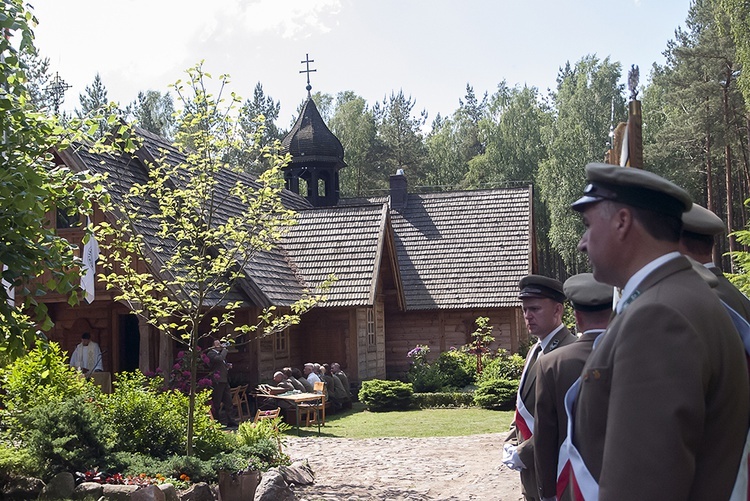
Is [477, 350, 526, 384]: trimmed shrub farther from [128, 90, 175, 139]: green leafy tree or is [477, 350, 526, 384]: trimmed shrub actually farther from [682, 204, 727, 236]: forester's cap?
[128, 90, 175, 139]: green leafy tree

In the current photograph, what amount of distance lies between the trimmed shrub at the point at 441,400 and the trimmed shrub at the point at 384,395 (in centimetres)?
47

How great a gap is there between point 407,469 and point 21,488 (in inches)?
203

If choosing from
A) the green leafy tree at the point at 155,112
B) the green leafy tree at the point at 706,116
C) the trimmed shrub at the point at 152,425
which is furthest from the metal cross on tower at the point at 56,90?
the green leafy tree at the point at 706,116

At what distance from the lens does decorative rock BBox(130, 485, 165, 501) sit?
8.80 meters

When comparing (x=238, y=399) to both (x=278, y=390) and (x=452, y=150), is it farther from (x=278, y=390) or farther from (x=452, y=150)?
(x=452, y=150)

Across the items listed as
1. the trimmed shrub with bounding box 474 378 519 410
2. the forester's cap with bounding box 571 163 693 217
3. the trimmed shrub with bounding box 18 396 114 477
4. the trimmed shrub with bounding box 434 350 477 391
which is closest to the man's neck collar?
the forester's cap with bounding box 571 163 693 217

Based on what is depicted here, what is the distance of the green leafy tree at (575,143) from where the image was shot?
46.7 metres

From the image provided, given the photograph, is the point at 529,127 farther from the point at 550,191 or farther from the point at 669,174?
the point at 669,174

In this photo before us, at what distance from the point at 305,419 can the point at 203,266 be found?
753cm

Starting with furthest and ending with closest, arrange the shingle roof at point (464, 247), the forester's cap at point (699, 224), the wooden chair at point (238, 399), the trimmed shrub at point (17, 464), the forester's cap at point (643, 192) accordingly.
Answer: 1. the shingle roof at point (464, 247)
2. the wooden chair at point (238, 399)
3. the trimmed shrub at point (17, 464)
4. the forester's cap at point (699, 224)
5. the forester's cap at point (643, 192)

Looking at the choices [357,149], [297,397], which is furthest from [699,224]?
[357,149]

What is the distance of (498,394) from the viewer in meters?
19.7

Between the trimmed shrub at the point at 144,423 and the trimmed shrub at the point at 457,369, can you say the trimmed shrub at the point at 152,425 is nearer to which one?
the trimmed shrub at the point at 144,423

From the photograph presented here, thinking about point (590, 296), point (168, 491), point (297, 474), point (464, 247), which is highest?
point (464, 247)
